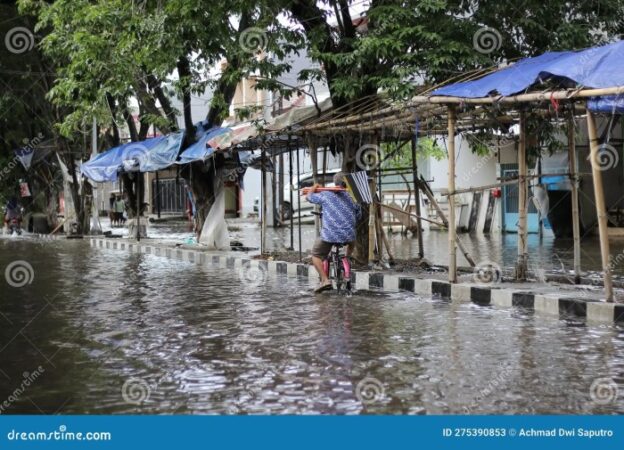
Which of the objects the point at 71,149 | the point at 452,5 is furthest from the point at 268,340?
the point at 71,149

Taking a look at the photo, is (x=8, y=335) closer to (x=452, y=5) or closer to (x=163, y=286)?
(x=163, y=286)

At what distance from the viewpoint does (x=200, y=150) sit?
60.6 ft

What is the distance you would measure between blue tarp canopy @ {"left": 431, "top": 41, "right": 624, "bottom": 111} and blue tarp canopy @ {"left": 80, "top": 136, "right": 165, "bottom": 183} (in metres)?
13.3

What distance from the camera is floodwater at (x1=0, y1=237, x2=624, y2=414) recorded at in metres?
5.52

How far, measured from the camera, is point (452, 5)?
13.0m

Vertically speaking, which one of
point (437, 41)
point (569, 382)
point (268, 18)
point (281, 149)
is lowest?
point (569, 382)

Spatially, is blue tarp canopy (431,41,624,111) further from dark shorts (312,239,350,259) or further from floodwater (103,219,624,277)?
floodwater (103,219,624,277)

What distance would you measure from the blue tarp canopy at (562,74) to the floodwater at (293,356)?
103 inches

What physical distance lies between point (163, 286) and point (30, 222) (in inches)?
974

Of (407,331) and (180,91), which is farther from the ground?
(180,91)

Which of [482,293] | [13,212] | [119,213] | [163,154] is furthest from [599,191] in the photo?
[119,213]

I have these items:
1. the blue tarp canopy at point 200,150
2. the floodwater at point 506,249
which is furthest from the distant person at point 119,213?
the blue tarp canopy at point 200,150

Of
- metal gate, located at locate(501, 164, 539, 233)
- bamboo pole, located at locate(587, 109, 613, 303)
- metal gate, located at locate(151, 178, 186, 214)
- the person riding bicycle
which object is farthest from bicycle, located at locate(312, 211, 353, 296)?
metal gate, located at locate(151, 178, 186, 214)

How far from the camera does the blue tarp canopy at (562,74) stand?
27.3ft
